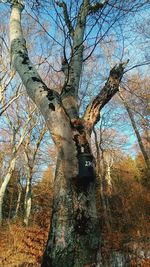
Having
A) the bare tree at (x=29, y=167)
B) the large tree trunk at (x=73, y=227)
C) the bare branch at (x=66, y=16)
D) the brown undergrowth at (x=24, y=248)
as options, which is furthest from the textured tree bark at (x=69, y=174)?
the bare tree at (x=29, y=167)

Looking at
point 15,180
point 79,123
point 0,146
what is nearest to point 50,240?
point 79,123

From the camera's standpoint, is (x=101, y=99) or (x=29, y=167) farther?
(x=29, y=167)

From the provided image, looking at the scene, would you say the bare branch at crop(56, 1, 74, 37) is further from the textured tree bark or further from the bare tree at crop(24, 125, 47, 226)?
the bare tree at crop(24, 125, 47, 226)

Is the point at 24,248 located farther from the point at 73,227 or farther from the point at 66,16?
the point at 66,16

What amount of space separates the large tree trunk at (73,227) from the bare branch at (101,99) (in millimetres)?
645

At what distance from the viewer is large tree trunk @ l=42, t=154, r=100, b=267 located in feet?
5.46

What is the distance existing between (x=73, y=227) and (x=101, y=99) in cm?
138

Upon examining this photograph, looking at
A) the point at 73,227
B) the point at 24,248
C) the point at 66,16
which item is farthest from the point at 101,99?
the point at 24,248

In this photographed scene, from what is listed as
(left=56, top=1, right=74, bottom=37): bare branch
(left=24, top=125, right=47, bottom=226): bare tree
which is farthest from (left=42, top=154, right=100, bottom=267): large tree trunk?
(left=24, top=125, right=47, bottom=226): bare tree

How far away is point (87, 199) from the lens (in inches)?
72.6

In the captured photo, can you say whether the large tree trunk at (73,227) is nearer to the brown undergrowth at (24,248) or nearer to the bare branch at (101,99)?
the bare branch at (101,99)

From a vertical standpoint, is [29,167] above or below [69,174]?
above

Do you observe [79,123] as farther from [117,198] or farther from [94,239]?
[117,198]

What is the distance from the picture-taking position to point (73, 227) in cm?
174
